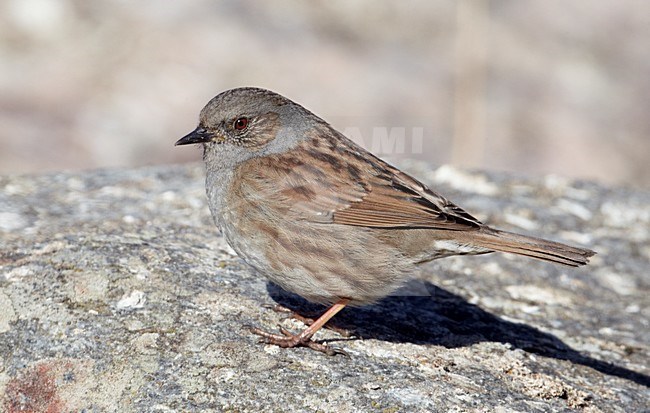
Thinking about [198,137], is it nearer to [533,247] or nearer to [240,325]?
[240,325]

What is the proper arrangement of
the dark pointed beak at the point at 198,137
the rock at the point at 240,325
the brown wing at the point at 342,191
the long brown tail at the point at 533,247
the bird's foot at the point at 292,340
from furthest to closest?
the dark pointed beak at the point at 198,137 < the brown wing at the point at 342,191 < the long brown tail at the point at 533,247 < the bird's foot at the point at 292,340 < the rock at the point at 240,325

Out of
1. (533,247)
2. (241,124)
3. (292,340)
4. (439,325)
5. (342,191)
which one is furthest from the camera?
(241,124)

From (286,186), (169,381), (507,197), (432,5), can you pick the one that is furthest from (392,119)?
(169,381)

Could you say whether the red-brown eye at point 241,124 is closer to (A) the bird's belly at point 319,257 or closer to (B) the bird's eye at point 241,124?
(B) the bird's eye at point 241,124

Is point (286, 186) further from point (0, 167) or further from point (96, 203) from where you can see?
point (0, 167)

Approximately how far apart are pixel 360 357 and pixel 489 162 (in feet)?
18.8

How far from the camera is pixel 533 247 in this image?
3.93 m

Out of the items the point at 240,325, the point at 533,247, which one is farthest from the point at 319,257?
the point at 533,247

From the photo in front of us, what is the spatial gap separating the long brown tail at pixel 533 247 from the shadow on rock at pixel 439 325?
0.47 m

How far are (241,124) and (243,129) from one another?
0.03 m

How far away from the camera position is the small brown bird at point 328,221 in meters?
3.90

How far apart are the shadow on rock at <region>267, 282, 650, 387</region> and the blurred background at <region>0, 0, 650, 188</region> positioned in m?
3.41

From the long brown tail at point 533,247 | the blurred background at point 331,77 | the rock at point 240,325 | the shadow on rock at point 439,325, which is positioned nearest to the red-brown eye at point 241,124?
the rock at point 240,325

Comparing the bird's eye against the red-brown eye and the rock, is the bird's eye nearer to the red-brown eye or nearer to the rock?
the red-brown eye
